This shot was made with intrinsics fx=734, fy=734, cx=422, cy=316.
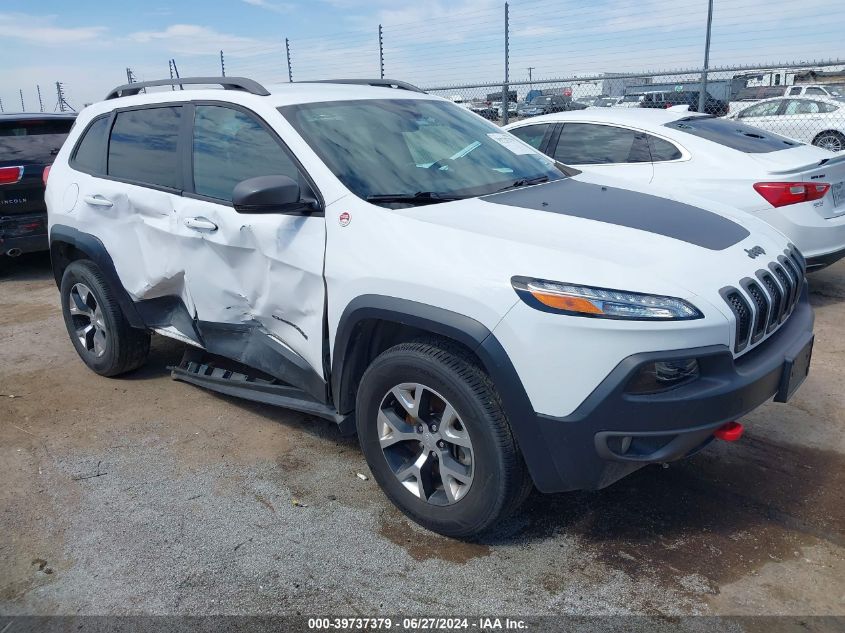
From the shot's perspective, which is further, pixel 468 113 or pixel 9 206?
pixel 9 206

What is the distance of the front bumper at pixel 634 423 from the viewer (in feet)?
7.96

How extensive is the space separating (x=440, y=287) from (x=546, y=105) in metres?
13.1

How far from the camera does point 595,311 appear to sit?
243cm

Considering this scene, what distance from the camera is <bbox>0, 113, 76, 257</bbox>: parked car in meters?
7.08

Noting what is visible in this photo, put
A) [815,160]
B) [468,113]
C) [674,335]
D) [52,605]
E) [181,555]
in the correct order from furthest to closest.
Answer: [815,160] → [468,113] → [181,555] → [52,605] → [674,335]

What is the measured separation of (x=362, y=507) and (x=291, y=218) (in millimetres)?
1316

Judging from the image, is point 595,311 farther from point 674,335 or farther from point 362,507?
point 362,507

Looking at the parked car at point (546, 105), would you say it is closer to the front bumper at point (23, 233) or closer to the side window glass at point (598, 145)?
the side window glass at point (598, 145)

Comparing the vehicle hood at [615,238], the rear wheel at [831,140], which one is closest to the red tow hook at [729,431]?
the vehicle hood at [615,238]

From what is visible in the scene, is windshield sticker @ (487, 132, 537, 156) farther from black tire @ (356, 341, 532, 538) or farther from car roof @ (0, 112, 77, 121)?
car roof @ (0, 112, 77, 121)

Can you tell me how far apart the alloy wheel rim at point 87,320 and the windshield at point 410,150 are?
2.14 metres

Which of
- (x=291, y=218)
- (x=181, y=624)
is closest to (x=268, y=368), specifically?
(x=291, y=218)

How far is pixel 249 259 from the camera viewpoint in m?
3.43

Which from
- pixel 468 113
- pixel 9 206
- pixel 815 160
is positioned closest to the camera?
pixel 468 113
